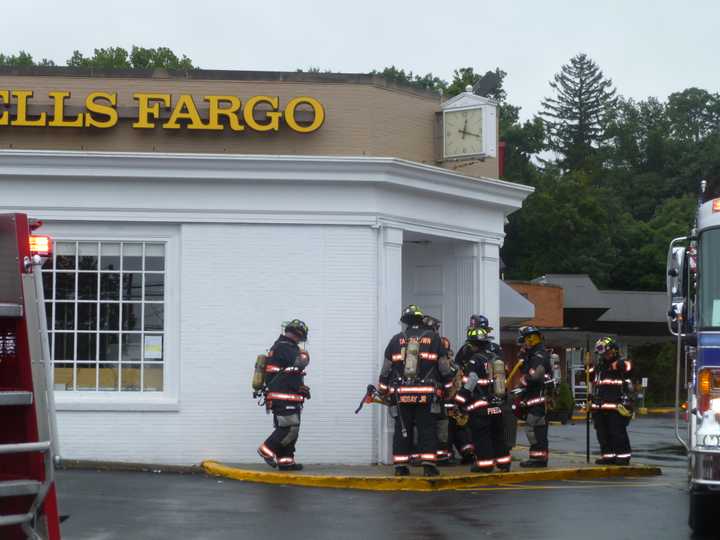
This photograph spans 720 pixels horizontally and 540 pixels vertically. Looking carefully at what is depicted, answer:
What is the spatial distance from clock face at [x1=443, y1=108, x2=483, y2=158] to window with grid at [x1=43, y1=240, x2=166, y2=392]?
4311 mm

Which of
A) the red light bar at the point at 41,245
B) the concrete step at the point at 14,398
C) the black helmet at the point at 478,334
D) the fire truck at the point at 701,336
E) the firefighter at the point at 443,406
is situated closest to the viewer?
the concrete step at the point at 14,398

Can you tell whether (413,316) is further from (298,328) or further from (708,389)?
(708,389)

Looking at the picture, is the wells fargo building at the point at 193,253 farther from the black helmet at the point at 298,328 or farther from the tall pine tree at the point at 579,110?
the tall pine tree at the point at 579,110

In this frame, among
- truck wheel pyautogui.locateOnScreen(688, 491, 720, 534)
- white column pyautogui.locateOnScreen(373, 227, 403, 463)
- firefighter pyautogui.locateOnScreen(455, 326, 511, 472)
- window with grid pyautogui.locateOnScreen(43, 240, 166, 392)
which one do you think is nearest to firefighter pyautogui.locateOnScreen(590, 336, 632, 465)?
firefighter pyautogui.locateOnScreen(455, 326, 511, 472)

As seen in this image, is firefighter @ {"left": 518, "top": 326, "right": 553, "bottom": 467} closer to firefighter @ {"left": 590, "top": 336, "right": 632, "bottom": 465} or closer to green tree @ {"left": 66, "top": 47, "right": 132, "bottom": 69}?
firefighter @ {"left": 590, "top": 336, "right": 632, "bottom": 465}

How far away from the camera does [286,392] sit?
15.2 meters

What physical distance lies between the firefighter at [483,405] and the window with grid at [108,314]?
4.05 metres

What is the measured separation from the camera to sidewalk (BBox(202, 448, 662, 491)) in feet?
46.6

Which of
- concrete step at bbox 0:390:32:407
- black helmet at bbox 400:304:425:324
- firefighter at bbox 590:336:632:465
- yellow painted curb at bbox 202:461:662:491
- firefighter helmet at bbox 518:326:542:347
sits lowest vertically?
yellow painted curb at bbox 202:461:662:491

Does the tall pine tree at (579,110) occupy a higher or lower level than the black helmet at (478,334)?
higher

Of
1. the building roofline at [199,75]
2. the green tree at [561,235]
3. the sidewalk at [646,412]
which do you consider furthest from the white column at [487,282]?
the green tree at [561,235]

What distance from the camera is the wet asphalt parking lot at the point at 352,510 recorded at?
1053 centimetres

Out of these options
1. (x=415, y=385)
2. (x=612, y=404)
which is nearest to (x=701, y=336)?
(x=415, y=385)

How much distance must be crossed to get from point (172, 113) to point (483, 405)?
18.2 ft
